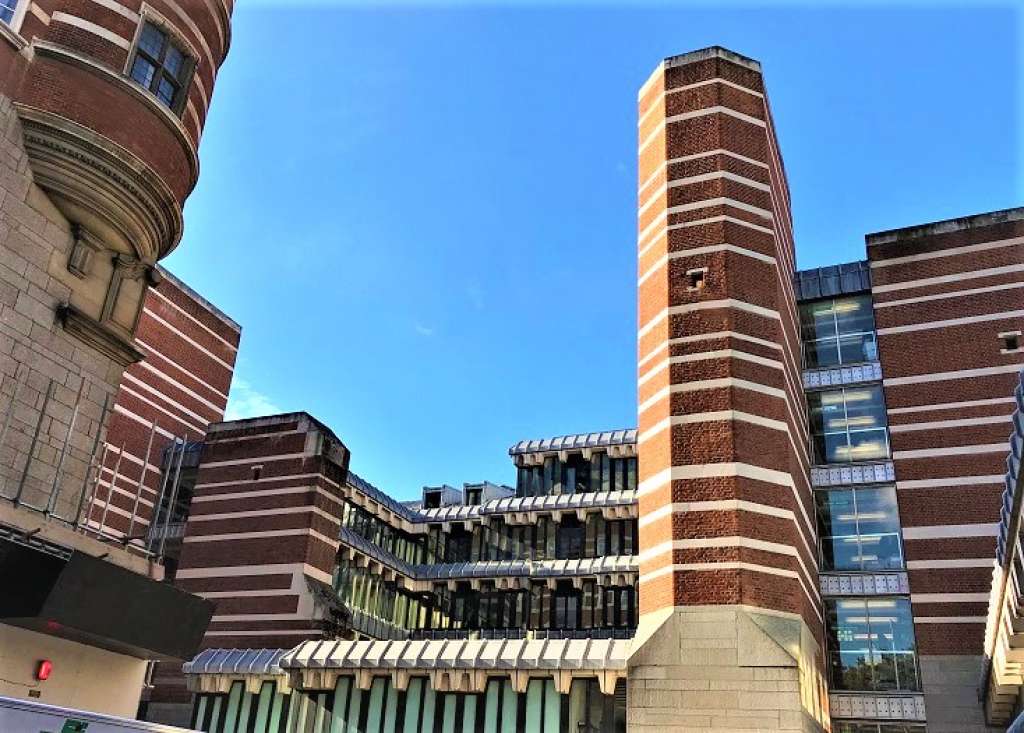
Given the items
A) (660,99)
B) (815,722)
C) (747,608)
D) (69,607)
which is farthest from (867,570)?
(69,607)

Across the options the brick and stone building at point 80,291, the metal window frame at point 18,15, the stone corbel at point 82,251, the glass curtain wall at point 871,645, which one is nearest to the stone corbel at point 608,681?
the brick and stone building at point 80,291

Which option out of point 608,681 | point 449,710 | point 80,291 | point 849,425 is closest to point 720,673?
point 608,681

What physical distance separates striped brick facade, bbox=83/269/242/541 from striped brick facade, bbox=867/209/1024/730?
31.2 metres

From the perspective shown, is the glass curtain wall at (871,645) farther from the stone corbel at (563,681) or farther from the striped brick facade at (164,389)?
the striped brick facade at (164,389)

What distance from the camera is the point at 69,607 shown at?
14.8 metres

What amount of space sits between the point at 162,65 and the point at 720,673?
19.8 meters

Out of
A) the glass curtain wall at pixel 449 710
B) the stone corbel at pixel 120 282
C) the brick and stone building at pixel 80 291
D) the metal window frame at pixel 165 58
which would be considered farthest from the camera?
the glass curtain wall at pixel 449 710

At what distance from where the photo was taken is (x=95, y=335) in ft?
61.9

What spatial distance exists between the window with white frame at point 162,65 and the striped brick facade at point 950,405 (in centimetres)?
2644

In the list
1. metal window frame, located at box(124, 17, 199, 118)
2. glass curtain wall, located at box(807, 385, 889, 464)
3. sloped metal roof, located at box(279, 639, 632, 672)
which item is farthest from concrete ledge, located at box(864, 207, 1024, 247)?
metal window frame, located at box(124, 17, 199, 118)

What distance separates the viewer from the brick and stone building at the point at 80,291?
1573 cm

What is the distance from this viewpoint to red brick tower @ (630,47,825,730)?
21.9 meters

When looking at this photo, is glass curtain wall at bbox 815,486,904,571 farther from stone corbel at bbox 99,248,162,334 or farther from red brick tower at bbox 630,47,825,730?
stone corbel at bbox 99,248,162,334

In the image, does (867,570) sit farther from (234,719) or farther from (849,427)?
(234,719)
